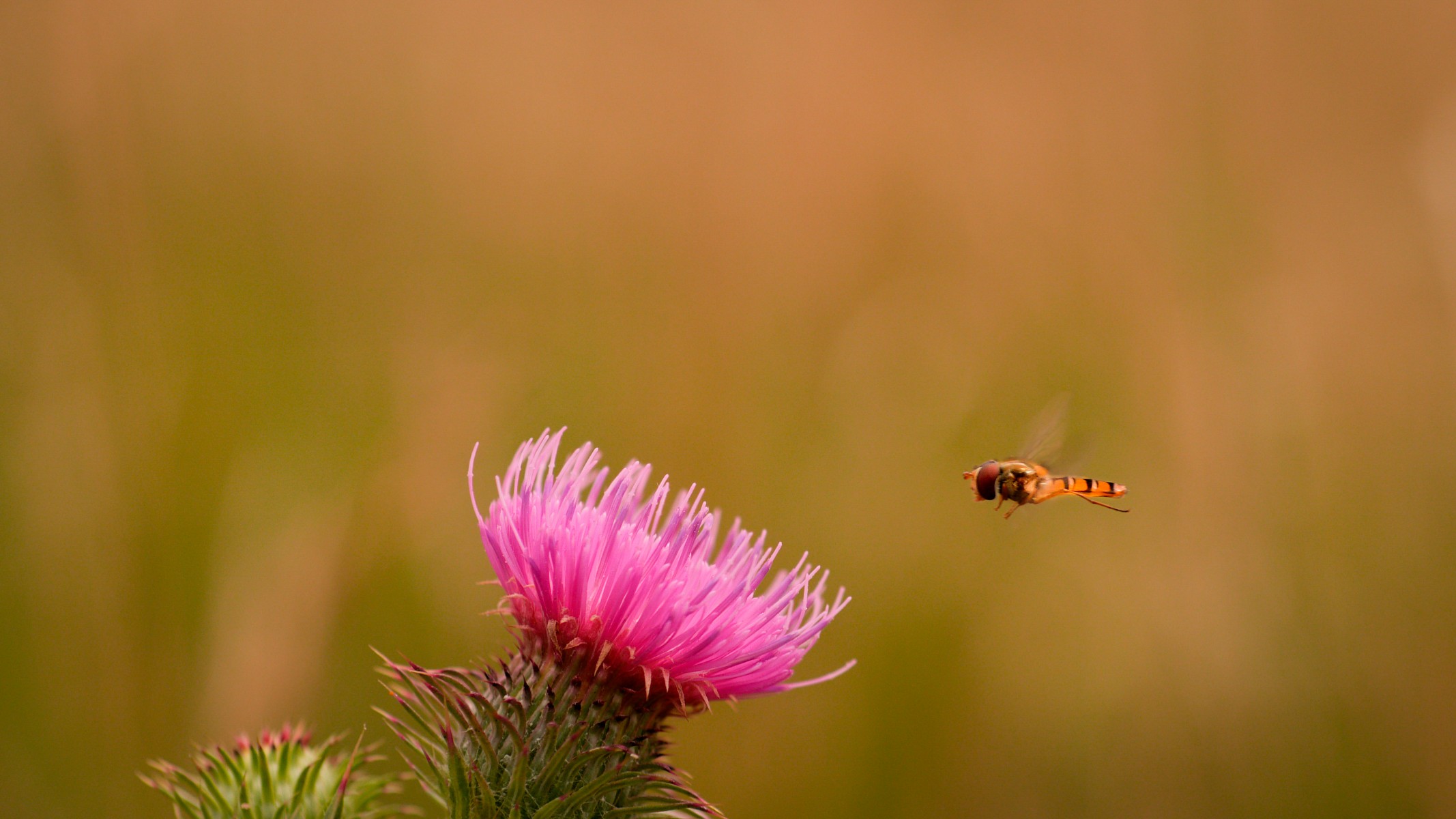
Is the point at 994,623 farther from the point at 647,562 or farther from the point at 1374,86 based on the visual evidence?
the point at 1374,86

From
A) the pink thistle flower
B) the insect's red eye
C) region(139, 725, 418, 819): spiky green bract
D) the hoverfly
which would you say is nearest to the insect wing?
the hoverfly

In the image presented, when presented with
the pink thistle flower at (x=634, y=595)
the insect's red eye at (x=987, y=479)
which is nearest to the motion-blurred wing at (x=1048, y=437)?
the insect's red eye at (x=987, y=479)

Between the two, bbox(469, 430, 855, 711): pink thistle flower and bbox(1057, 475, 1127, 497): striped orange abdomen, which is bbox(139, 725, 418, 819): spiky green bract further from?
bbox(1057, 475, 1127, 497): striped orange abdomen

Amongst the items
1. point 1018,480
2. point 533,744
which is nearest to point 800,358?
point 1018,480

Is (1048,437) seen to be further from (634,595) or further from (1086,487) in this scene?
(634,595)

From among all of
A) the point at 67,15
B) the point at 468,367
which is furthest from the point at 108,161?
the point at 468,367

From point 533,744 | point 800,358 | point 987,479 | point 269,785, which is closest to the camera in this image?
point 533,744

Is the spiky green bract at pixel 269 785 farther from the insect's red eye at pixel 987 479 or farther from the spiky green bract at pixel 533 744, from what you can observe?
the insect's red eye at pixel 987 479
